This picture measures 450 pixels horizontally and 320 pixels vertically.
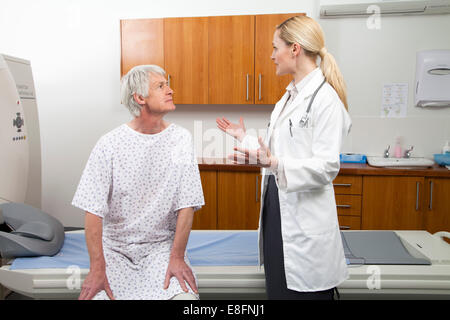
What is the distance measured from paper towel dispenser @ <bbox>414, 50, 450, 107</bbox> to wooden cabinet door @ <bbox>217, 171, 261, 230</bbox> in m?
1.49

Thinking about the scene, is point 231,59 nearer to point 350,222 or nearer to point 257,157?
point 350,222

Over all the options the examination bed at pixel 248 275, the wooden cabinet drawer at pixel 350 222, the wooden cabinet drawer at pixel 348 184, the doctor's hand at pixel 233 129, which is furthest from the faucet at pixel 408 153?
the doctor's hand at pixel 233 129

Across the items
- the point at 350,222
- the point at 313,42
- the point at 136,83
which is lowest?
the point at 350,222

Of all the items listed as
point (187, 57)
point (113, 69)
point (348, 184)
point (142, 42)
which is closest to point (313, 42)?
point (348, 184)

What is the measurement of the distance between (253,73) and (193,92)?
502 millimetres

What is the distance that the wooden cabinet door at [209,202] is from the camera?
3.01 metres

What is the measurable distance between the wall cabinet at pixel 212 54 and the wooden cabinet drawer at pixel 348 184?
2.61ft

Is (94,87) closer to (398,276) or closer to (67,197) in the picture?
(67,197)

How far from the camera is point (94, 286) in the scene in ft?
4.47

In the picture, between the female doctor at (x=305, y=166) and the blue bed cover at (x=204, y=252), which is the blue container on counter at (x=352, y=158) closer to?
the blue bed cover at (x=204, y=252)

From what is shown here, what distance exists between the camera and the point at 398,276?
62.7 inches

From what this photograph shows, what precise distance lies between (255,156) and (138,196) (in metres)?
0.53

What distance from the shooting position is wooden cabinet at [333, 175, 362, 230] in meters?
2.82

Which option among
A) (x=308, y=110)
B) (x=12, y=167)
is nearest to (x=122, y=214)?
(x=308, y=110)
